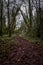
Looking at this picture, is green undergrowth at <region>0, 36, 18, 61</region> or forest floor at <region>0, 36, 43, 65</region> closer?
forest floor at <region>0, 36, 43, 65</region>

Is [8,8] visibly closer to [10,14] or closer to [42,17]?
[10,14]

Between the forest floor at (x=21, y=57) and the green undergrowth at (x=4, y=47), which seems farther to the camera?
the green undergrowth at (x=4, y=47)

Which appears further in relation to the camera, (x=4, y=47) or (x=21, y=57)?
(x=4, y=47)

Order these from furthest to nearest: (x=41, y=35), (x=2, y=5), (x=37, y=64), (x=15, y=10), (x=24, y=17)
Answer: (x=24, y=17) < (x=15, y=10) < (x=2, y=5) < (x=41, y=35) < (x=37, y=64)

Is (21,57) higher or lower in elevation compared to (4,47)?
higher

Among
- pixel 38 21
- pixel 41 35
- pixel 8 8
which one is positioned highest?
pixel 8 8

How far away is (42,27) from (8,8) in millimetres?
7644

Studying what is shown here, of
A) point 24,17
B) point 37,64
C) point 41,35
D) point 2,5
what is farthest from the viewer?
point 24,17

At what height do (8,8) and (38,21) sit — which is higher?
(8,8)

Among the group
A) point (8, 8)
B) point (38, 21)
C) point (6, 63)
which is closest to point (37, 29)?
point (38, 21)

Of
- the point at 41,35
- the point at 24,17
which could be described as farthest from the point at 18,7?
the point at 41,35

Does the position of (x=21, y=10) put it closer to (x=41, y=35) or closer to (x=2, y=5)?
(x=2, y=5)

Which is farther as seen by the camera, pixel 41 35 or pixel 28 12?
pixel 28 12

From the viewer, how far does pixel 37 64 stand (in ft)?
21.0
